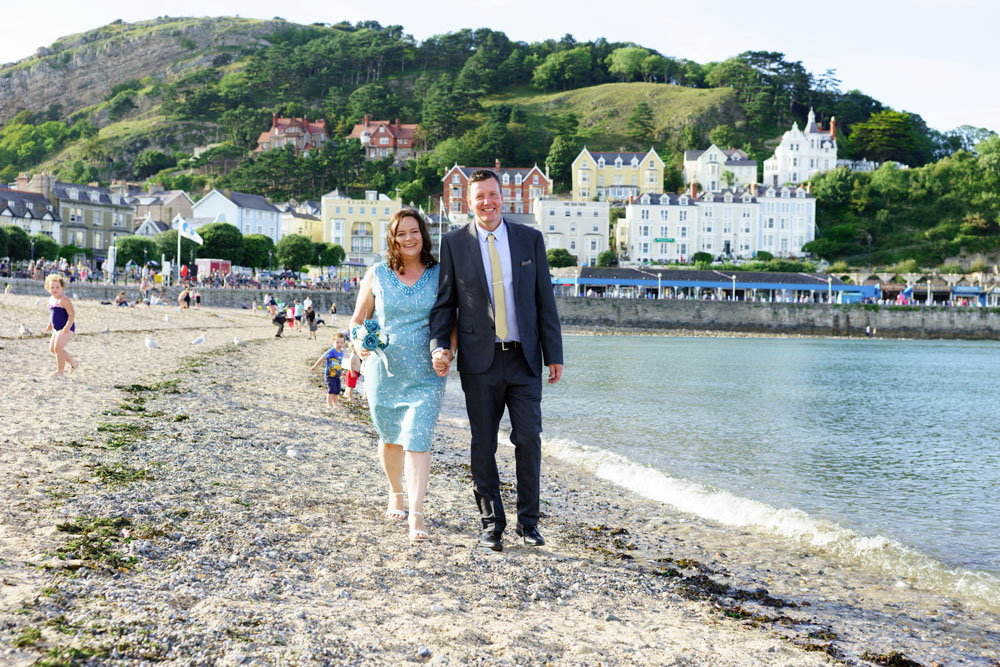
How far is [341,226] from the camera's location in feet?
289

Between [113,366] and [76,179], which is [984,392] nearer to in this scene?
[113,366]

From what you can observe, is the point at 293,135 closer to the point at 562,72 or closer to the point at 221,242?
the point at 562,72

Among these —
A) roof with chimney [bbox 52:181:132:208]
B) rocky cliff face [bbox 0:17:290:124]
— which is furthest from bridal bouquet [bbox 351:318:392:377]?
rocky cliff face [bbox 0:17:290:124]

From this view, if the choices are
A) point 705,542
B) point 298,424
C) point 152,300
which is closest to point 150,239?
point 152,300

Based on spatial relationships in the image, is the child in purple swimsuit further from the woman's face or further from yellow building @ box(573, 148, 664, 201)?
yellow building @ box(573, 148, 664, 201)

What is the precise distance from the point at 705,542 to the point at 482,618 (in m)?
2.94

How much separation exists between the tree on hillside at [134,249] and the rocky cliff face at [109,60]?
436 ft

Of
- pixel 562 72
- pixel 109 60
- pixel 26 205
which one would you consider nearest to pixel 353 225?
pixel 26 205

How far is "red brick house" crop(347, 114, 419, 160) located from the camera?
126500mm

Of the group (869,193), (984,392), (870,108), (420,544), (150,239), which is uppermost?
(870,108)

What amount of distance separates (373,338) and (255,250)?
67.8m

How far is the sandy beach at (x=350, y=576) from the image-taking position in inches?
121

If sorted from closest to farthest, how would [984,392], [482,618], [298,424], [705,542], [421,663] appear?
1. [421,663]
2. [482,618]
3. [705,542]
4. [298,424]
5. [984,392]

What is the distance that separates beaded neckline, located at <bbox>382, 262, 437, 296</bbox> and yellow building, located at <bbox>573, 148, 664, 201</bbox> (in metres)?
98.4
